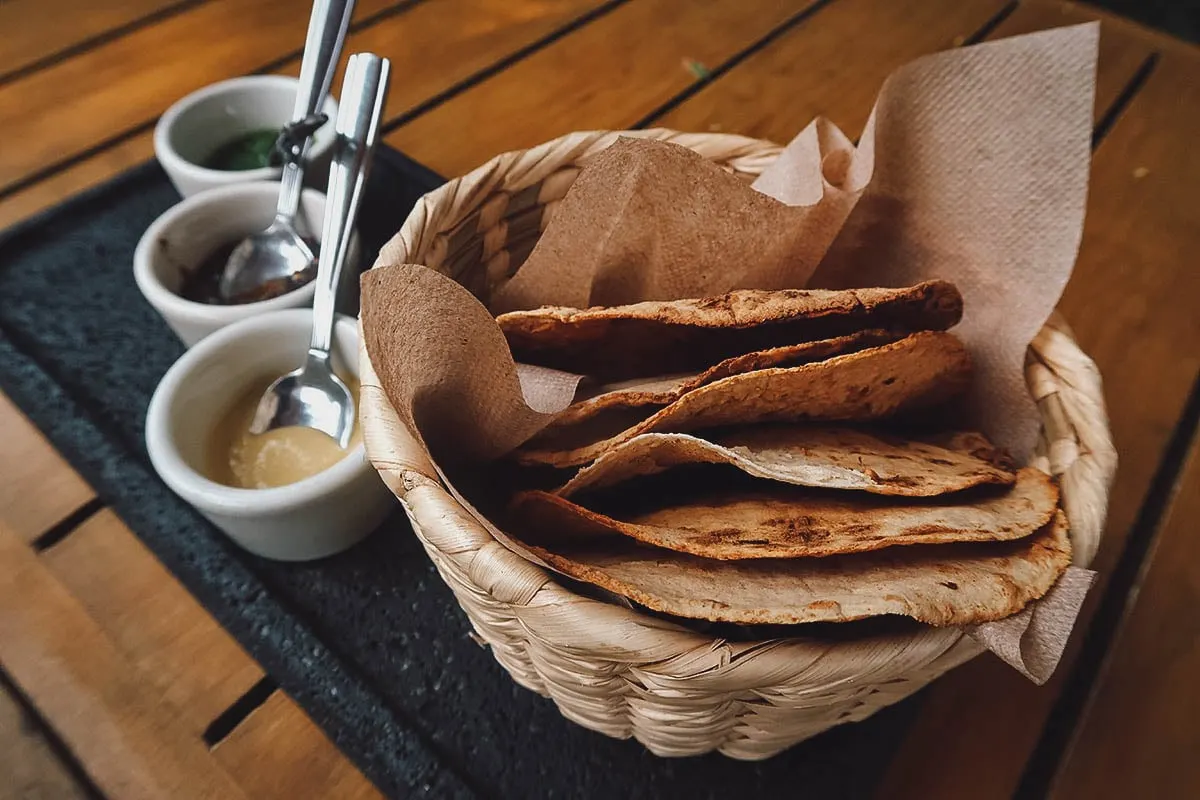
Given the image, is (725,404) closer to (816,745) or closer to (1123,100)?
(816,745)

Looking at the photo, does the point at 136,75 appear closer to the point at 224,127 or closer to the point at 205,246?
the point at 224,127

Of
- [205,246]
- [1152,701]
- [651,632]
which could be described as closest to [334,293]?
[205,246]

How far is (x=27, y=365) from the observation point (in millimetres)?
703

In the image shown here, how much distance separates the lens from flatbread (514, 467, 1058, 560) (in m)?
0.36

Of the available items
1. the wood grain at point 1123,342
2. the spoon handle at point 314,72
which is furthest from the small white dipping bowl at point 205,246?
the wood grain at point 1123,342

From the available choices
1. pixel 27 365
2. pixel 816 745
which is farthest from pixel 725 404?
pixel 27 365

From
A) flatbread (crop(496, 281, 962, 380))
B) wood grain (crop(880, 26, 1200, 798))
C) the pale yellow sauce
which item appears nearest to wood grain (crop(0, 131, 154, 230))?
the pale yellow sauce

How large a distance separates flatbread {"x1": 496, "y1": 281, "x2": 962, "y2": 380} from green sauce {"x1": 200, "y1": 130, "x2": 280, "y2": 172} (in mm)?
578

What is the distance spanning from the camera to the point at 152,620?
554 millimetres

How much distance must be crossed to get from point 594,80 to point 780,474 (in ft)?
2.51

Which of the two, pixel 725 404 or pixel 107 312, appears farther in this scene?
pixel 107 312

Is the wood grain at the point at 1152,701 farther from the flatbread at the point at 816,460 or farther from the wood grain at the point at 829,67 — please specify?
the wood grain at the point at 829,67

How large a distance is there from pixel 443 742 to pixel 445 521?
230mm

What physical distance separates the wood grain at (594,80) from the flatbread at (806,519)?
1.89ft
